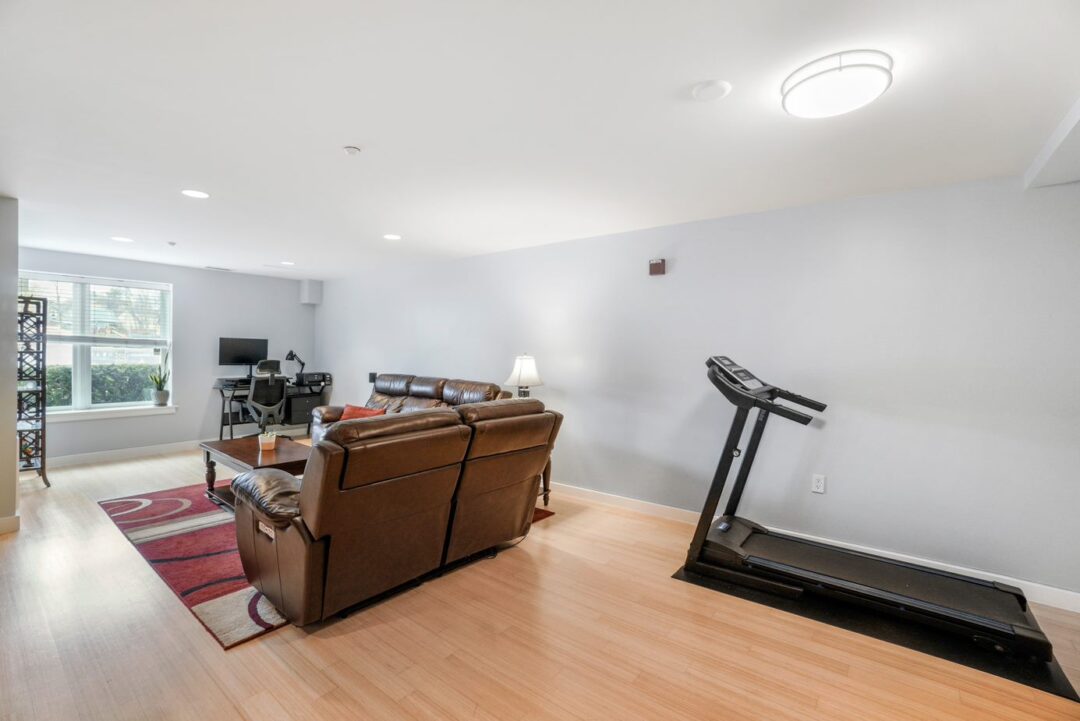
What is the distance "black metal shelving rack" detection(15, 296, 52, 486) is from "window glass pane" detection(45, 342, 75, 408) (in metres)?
1.04

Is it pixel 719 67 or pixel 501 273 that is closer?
pixel 719 67

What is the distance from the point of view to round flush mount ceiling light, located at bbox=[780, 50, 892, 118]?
159cm

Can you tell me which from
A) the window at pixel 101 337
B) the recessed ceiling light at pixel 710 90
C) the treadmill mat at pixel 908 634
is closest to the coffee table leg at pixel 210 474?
the window at pixel 101 337

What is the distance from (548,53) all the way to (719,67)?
616 millimetres

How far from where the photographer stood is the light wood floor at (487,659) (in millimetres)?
1728

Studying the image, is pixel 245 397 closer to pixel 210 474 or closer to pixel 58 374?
pixel 58 374

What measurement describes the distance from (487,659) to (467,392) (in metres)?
2.86

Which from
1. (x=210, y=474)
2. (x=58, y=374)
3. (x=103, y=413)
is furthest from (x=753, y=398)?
(x=58, y=374)

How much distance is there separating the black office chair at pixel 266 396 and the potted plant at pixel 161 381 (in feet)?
2.89

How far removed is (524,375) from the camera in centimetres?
417

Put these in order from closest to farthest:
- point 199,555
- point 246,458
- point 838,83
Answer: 1. point 838,83
2. point 199,555
3. point 246,458

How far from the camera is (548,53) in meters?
1.62

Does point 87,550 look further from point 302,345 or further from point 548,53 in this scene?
point 302,345

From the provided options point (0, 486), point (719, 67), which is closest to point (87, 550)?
point (0, 486)
